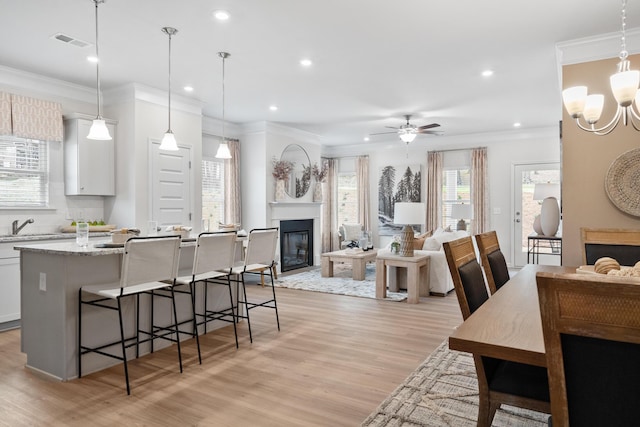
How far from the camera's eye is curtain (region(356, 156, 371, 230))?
32.0ft

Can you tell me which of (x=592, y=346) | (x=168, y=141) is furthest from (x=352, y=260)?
(x=592, y=346)

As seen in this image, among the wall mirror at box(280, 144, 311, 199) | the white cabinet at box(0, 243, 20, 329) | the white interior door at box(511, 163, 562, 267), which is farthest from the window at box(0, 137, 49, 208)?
the white interior door at box(511, 163, 562, 267)

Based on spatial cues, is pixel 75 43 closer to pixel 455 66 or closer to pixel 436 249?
pixel 455 66

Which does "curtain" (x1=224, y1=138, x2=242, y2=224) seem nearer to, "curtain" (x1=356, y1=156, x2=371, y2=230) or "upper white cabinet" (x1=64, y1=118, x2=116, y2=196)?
"upper white cabinet" (x1=64, y1=118, x2=116, y2=196)

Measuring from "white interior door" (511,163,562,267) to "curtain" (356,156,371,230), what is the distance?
123 inches

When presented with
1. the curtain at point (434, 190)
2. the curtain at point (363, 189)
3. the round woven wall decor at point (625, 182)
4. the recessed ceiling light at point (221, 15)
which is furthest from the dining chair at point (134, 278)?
the curtain at point (363, 189)

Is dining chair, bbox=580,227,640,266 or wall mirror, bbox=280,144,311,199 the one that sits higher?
wall mirror, bbox=280,144,311,199

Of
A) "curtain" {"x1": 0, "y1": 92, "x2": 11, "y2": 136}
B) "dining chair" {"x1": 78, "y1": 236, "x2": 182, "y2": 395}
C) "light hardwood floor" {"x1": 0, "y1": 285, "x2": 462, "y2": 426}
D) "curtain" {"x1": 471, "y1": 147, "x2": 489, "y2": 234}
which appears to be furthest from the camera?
"curtain" {"x1": 471, "y1": 147, "x2": 489, "y2": 234}

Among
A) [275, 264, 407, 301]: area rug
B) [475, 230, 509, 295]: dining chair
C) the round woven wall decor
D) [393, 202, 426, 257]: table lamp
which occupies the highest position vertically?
the round woven wall decor

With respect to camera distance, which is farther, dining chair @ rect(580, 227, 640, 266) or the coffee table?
the coffee table

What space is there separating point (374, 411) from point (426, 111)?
5.11 meters

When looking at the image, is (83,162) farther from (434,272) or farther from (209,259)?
(434,272)

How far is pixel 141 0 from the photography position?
3.05 metres

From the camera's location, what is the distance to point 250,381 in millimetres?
2973
